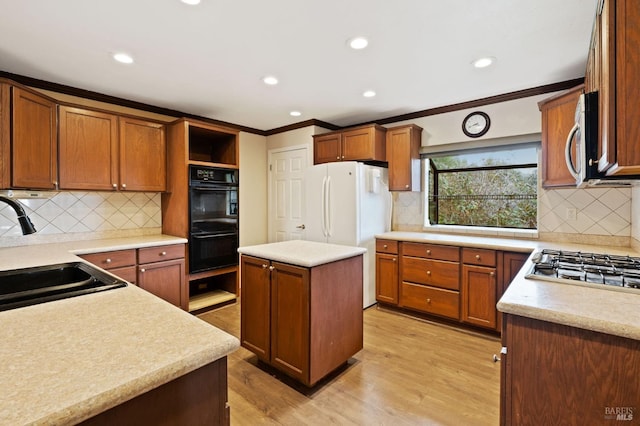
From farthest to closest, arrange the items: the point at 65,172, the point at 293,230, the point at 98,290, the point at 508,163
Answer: the point at 293,230 < the point at 508,163 < the point at 65,172 < the point at 98,290

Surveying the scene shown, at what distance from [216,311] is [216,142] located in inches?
84.4

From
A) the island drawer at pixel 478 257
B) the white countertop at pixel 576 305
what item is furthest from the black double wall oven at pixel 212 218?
the white countertop at pixel 576 305

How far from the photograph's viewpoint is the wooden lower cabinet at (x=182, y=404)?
2.34 ft

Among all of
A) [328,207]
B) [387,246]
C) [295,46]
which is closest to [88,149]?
[295,46]

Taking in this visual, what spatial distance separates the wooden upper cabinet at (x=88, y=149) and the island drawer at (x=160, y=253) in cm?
76

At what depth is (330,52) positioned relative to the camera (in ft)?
7.63

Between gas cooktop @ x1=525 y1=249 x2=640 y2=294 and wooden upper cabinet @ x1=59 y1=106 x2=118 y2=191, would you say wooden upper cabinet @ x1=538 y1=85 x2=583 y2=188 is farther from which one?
wooden upper cabinet @ x1=59 y1=106 x2=118 y2=191

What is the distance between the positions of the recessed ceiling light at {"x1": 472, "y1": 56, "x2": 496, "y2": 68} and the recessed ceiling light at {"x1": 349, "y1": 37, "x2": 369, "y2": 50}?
0.97 m

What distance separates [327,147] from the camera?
13.6ft

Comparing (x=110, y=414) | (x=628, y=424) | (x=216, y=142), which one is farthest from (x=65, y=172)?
(x=628, y=424)

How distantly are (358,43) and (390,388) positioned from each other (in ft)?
7.99

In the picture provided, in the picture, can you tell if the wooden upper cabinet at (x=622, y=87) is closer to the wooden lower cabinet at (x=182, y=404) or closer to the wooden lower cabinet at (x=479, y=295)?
the wooden lower cabinet at (x=182, y=404)

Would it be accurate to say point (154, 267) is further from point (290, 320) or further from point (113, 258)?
point (290, 320)

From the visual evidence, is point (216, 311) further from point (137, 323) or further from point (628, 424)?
point (628, 424)
